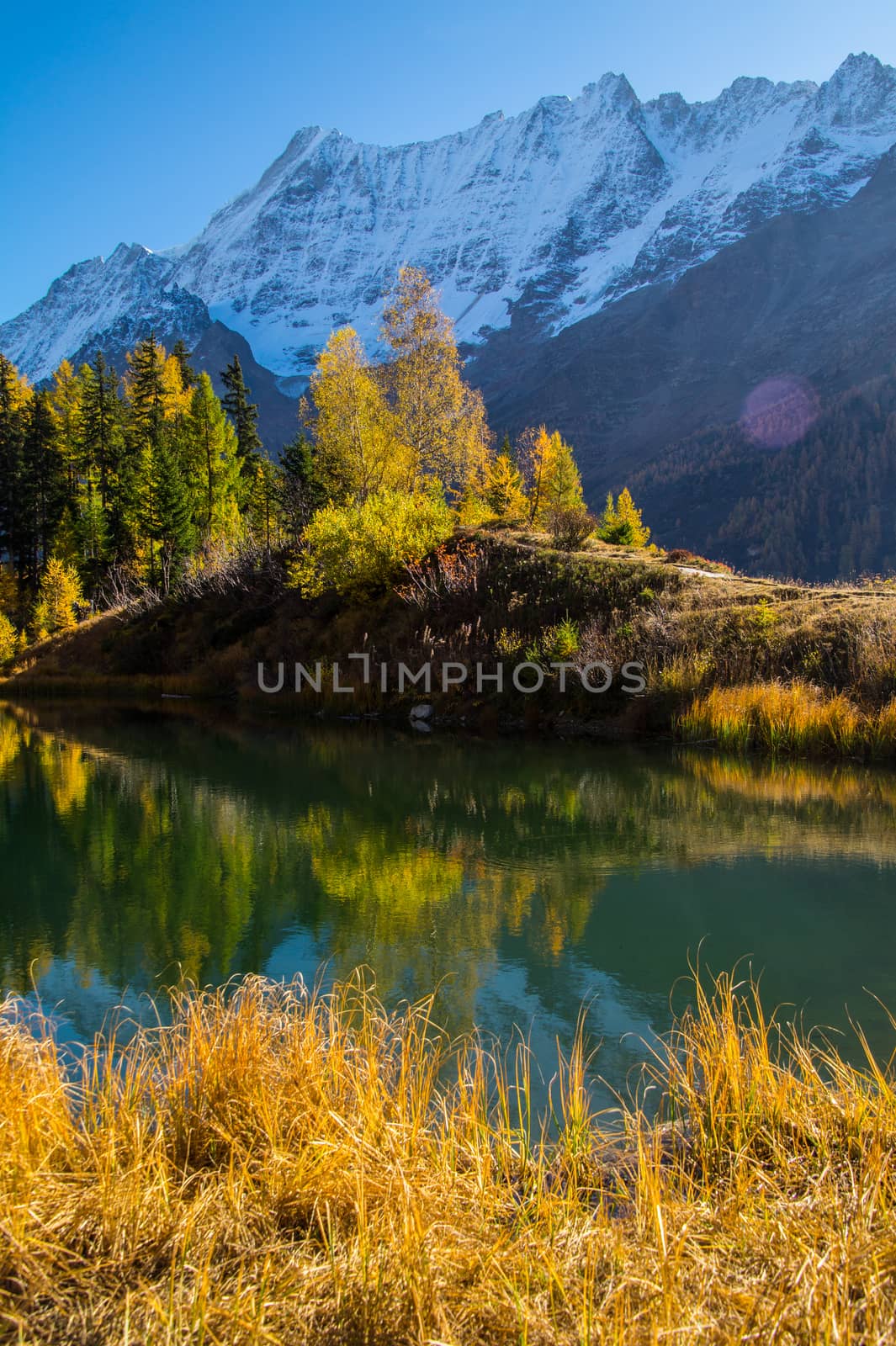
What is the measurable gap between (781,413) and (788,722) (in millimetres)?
140924

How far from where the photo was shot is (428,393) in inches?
1371

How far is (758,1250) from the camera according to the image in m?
2.73

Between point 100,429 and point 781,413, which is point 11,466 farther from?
point 781,413

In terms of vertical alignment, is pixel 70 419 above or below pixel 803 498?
below

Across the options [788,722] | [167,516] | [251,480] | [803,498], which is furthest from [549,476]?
[803,498]

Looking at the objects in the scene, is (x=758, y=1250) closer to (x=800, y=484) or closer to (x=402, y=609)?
Result: (x=402, y=609)

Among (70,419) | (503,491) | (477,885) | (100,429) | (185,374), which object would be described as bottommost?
(477,885)

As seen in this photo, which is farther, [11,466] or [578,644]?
[11,466]

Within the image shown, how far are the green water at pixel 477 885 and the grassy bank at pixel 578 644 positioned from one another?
76.1 inches

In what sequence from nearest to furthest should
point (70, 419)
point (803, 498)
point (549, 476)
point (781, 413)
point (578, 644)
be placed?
point (578, 644) < point (549, 476) < point (70, 419) < point (803, 498) < point (781, 413)

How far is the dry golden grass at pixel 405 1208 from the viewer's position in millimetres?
2453

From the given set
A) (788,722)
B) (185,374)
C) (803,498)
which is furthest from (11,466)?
(803,498)

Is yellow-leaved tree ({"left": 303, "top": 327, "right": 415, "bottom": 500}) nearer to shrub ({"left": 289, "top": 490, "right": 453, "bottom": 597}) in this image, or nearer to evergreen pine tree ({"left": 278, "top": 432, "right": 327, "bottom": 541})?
evergreen pine tree ({"left": 278, "top": 432, "right": 327, "bottom": 541})

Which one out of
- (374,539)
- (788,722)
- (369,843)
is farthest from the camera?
(374,539)
